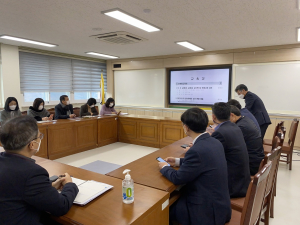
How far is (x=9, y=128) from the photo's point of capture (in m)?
1.13

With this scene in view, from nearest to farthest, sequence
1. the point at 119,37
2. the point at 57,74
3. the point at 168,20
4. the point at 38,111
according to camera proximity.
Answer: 1. the point at 168,20
2. the point at 119,37
3. the point at 38,111
4. the point at 57,74

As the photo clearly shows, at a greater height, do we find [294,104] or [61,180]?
[294,104]

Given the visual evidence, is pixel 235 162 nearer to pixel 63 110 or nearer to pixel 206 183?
pixel 206 183

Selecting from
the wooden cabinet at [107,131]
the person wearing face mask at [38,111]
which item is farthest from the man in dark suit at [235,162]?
the person wearing face mask at [38,111]

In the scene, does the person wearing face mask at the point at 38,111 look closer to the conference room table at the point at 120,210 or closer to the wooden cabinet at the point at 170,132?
the wooden cabinet at the point at 170,132

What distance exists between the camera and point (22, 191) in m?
1.07

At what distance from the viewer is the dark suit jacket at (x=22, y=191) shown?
3.49 feet

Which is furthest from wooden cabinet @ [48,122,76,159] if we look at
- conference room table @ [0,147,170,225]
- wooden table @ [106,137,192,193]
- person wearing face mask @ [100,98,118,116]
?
conference room table @ [0,147,170,225]

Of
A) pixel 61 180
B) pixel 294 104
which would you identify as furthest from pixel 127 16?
pixel 294 104

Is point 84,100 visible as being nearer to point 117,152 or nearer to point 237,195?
point 117,152

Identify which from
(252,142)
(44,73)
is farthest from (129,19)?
(44,73)

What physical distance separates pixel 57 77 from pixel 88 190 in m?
6.15

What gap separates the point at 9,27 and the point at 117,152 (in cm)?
329

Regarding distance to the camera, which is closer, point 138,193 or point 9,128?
point 9,128
